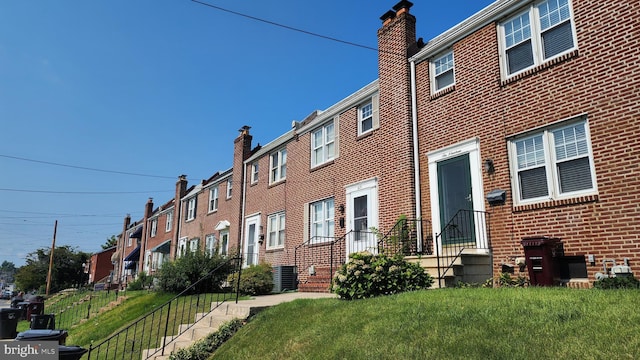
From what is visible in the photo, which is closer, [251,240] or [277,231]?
[277,231]

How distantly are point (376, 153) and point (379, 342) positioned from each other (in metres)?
8.51

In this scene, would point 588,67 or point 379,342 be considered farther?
point 588,67

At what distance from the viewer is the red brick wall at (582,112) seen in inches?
304

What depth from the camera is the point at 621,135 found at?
7.79m

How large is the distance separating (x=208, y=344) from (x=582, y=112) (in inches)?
329

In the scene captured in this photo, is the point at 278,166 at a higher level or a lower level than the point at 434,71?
lower

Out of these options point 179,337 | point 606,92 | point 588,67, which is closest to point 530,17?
point 588,67

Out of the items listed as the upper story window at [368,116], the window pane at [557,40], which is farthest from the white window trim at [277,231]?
the window pane at [557,40]

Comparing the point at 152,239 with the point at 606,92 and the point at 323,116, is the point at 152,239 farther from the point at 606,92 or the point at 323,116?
the point at 606,92

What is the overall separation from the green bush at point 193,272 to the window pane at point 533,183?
988 centimetres

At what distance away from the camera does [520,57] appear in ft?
32.2

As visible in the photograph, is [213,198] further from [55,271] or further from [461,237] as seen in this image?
[55,271]

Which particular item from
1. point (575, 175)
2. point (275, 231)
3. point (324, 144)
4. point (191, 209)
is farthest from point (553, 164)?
point (191, 209)

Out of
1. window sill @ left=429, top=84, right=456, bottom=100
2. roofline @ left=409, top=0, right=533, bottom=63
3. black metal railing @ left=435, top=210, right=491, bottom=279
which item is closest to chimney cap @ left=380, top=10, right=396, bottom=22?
roofline @ left=409, top=0, right=533, bottom=63
